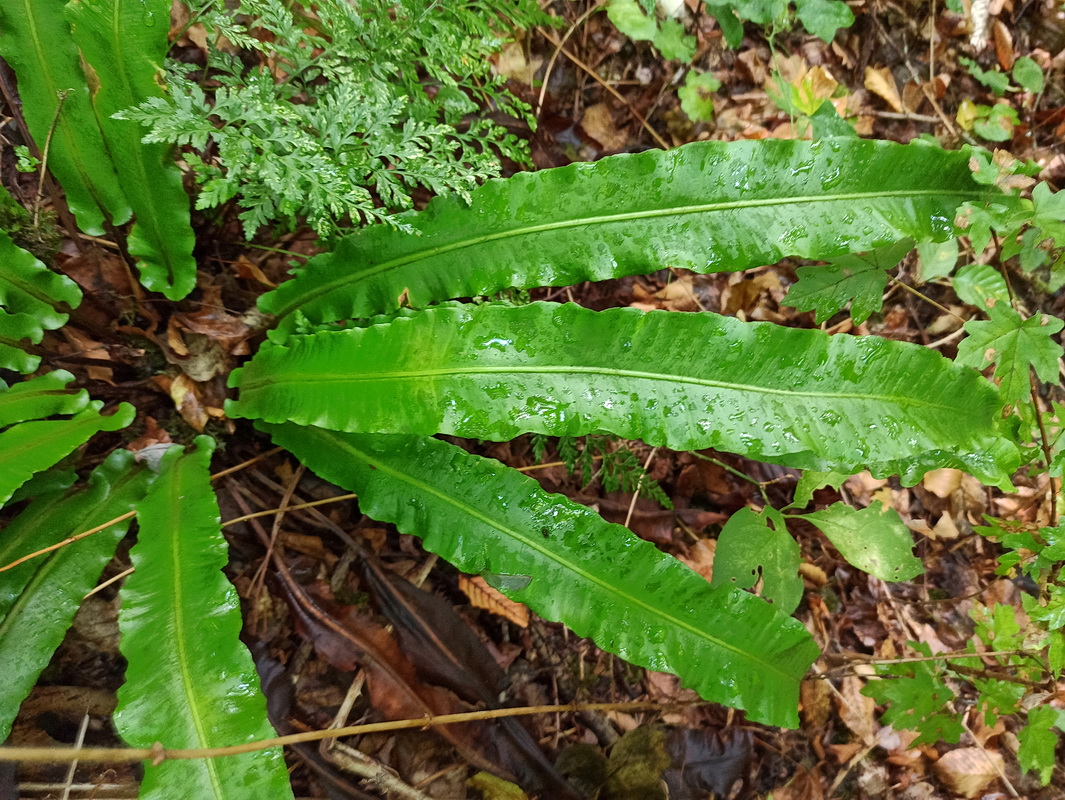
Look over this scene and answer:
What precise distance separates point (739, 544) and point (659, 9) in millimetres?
1841

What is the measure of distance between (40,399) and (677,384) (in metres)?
1.40

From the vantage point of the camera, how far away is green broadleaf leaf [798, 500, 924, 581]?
178 centimetres

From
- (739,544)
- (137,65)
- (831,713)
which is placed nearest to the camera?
(137,65)

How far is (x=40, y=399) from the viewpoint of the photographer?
1.40m

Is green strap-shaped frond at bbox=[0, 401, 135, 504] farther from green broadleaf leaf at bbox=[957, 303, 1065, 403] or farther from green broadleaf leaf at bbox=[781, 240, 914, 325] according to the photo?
green broadleaf leaf at bbox=[957, 303, 1065, 403]

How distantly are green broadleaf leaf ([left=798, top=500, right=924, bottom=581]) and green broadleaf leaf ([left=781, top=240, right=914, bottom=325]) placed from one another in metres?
0.60

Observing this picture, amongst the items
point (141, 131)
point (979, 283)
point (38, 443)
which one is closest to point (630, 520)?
point (979, 283)

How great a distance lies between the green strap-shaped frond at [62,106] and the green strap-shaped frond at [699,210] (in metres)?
0.72

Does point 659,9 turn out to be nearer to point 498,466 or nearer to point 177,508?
point 498,466

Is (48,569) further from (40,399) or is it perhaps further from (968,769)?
(968,769)

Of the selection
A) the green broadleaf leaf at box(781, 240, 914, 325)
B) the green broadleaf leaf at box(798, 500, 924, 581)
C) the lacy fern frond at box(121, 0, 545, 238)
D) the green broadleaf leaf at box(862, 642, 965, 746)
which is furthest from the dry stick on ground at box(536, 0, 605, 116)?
the green broadleaf leaf at box(862, 642, 965, 746)

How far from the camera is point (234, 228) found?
1.72 m

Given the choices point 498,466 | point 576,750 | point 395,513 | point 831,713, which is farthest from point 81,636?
point 831,713

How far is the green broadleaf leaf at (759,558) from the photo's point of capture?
166 centimetres
